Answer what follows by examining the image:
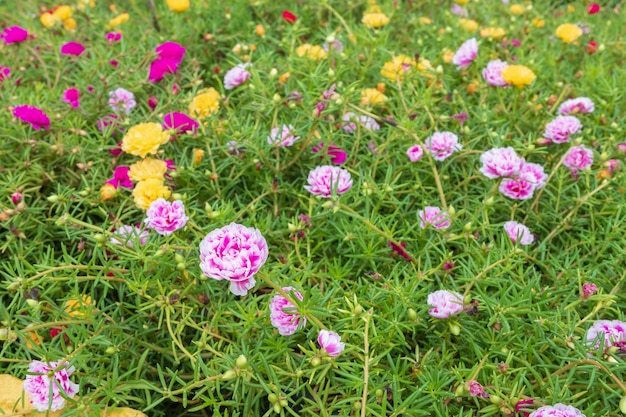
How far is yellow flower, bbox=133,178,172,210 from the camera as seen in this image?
5.67ft

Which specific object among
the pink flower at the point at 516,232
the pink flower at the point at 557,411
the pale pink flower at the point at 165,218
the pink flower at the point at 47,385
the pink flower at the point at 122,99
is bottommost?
the pink flower at the point at 47,385

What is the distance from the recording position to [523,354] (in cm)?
152

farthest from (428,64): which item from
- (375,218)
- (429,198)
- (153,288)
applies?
(153,288)

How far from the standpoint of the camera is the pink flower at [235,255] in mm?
1203

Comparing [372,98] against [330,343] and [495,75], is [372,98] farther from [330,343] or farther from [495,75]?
[330,343]

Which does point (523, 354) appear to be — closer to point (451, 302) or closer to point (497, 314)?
point (497, 314)

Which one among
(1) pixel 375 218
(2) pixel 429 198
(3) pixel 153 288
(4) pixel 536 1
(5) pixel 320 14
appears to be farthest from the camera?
(4) pixel 536 1

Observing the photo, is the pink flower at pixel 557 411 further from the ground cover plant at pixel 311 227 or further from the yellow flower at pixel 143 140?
the yellow flower at pixel 143 140

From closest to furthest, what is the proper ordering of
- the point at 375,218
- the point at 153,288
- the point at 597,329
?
1. the point at 597,329
2. the point at 153,288
3. the point at 375,218

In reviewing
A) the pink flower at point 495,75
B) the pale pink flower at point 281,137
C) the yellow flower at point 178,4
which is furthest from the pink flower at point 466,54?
the yellow flower at point 178,4

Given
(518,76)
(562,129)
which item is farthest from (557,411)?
(518,76)

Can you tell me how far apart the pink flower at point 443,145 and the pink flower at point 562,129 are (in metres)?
0.38

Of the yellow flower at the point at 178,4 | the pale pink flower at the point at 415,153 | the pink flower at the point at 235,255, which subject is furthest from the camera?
the yellow flower at the point at 178,4

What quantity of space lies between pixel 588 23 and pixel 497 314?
2.33 meters
